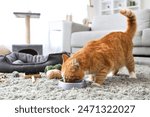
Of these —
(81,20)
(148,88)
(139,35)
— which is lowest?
(148,88)

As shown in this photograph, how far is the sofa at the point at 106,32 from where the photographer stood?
287 cm

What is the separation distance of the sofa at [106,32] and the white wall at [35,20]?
94cm

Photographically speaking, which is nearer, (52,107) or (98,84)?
(52,107)

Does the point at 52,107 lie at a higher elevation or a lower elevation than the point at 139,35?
lower

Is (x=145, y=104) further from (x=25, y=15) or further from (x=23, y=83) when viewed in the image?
(x=25, y=15)

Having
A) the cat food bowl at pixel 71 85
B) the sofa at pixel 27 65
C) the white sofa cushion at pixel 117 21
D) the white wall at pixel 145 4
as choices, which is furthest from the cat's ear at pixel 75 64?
the white wall at pixel 145 4

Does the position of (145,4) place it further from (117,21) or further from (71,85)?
(71,85)

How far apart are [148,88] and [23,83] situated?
0.79 m

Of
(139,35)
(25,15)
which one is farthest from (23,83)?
(25,15)

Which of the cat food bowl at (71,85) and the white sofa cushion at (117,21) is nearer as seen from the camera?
the cat food bowl at (71,85)

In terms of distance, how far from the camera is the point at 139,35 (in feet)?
9.47

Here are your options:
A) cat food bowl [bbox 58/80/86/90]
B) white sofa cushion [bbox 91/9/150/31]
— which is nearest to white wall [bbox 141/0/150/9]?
white sofa cushion [bbox 91/9/150/31]

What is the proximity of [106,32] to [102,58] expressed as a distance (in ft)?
5.11

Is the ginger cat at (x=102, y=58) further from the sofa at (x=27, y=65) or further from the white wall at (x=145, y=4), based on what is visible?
the white wall at (x=145, y=4)
